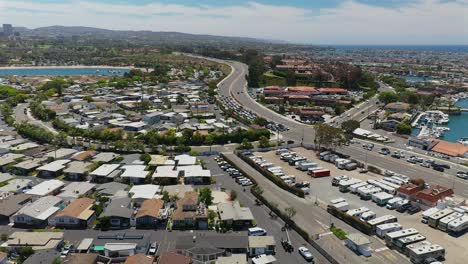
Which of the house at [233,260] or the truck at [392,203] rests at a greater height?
the truck at [392,203]

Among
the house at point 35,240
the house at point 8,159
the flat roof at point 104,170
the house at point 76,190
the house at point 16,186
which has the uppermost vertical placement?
the flat roof at point 104,170

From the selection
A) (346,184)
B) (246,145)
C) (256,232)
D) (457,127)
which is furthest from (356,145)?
(457,127)

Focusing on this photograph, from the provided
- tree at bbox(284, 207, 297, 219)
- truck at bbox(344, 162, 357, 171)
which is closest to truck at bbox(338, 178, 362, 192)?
truck at bbox(344, 162, 357, 171)

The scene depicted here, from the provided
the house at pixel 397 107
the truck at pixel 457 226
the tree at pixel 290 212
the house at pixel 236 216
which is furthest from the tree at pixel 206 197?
the house at pixel 397 107

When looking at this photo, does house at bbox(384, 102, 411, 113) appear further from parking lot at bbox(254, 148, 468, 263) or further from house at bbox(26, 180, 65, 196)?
house at bbox(26, 180, 65, 196)

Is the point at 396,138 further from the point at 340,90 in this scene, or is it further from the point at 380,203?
the point at 340,90

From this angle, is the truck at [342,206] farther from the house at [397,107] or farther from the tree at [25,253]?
the house at [397,107]
